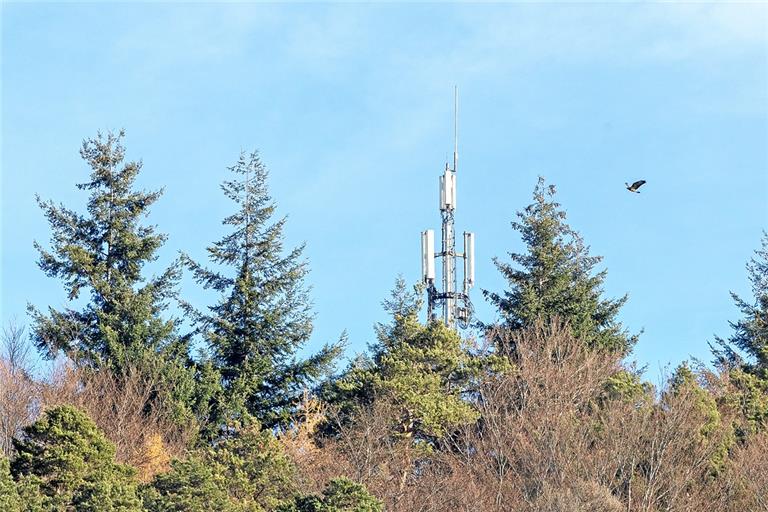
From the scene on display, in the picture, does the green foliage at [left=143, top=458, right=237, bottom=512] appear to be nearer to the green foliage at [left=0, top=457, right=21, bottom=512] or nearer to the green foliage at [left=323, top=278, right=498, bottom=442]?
the green foliage at [left=0, top=457, right=21, bottom=512]

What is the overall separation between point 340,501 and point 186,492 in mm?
3031

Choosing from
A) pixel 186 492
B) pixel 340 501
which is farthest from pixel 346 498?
pixel 186 492

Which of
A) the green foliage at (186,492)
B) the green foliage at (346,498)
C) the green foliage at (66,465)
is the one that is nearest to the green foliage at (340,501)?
the green foliage at (346,498)

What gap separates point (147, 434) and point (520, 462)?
950cm

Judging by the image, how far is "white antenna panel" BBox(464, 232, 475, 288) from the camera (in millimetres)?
43469

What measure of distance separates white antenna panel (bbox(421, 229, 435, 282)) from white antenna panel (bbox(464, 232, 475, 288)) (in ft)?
3.23

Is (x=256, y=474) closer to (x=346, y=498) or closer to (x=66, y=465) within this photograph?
(x=66, y=465)

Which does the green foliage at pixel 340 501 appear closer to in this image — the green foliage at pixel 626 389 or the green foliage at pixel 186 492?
the green foliage at pixel 186 492

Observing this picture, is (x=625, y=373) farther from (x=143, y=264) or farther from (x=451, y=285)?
(x=143, y=264)

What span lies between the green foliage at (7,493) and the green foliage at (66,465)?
46 cm

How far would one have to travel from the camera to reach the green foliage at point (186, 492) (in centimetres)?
2597

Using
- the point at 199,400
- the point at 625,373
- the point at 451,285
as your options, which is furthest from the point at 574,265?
the point at 199,400

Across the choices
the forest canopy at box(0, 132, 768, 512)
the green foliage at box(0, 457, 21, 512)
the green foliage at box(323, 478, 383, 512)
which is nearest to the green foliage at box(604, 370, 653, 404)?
the forest canopy at box(0, 132, 768, 512)

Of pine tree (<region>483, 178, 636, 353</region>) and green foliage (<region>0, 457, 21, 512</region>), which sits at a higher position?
pine tree (<region>483, 178, 636, 353</region>)
